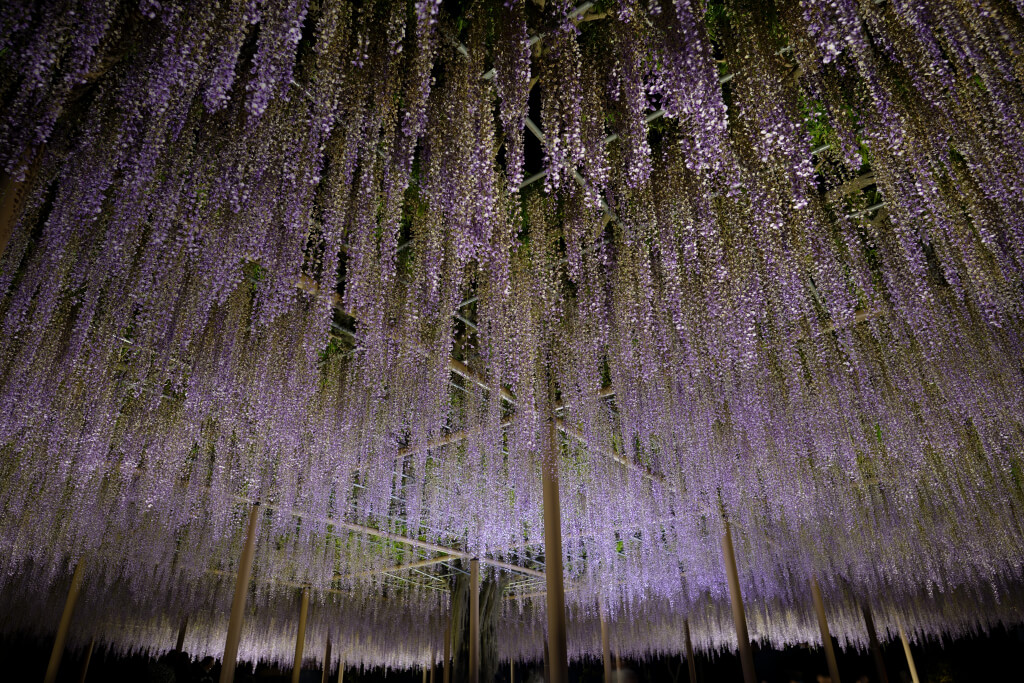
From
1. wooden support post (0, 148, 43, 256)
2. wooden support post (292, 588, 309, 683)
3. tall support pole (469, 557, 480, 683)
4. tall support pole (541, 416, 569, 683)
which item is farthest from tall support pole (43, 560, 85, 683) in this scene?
wooden support post (0, 148, 43, 256)

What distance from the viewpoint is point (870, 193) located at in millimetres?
3867

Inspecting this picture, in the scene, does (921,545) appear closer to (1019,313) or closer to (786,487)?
(786,487)

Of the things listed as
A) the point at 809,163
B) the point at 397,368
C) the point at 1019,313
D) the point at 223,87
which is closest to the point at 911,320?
the point at 1019,313

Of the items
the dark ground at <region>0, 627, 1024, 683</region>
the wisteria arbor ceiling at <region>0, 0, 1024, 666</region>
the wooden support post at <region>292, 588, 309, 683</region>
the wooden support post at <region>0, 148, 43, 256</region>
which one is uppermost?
the wisteria arbor ceiling at <region>0, 0, 1024, 666</region>

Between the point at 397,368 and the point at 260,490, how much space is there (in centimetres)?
378

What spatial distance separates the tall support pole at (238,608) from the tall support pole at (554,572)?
159 inches

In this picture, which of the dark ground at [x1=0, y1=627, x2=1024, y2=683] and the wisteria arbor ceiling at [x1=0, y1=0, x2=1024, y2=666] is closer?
the wisteria arbor ceiling at [x1=0, y1=0, x2=1024, y2=666]

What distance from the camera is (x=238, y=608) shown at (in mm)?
6773

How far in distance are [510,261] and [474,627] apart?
853 cm

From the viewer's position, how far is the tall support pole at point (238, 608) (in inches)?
249

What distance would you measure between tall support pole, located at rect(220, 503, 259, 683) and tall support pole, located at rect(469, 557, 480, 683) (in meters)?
4.20

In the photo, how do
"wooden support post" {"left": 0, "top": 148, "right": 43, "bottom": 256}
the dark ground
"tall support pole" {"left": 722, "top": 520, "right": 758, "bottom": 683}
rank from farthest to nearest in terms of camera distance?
the dark ground, "tall support pole" {"left": 722, "top": 520, "right": 758, "bottom": 683}, "wooden support post" {"left": 0, "top": 148, "right": 43, "bottom": 256}

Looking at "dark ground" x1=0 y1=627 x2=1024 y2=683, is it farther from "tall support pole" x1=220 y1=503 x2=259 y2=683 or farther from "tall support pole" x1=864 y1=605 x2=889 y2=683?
"tall support pole" x1=220 y1=503 x2=259 y2=683

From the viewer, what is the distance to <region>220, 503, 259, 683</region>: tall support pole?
6.32 metres
